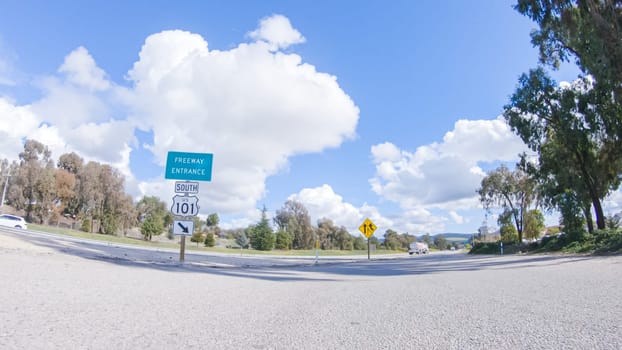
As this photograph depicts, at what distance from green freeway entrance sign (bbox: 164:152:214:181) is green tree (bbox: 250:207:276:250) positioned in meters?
52.0

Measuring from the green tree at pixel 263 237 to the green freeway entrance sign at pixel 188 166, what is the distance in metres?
52.0

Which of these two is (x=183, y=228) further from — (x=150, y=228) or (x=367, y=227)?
(x=150, y=228)

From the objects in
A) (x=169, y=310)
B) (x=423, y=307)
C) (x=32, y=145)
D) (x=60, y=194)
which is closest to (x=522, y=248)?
(x=423, y=307)

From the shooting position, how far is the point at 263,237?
6569 cm

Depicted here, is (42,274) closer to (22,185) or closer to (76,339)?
(76,339)

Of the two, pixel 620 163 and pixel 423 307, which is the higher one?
pixel 620 163

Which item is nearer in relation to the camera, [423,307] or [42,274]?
[423,307]

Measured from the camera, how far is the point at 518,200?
47.4 metres

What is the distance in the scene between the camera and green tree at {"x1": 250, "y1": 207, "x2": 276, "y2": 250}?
65.1m

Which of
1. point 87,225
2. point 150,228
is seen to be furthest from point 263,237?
point 87,225

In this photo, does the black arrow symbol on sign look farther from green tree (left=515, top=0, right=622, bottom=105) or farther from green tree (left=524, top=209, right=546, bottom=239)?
green tree (left=524, top=209, right=546, bottom=239)

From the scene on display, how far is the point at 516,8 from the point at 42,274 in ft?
72.0

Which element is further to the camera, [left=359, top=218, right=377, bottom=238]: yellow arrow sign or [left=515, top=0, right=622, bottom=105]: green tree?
[left=359, top=218, right=377, bottom=238]: yellow arrow sign

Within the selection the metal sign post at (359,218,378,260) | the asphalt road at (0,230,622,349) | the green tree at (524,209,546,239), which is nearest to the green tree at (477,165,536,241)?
the green tree at (524,209,546,239)
